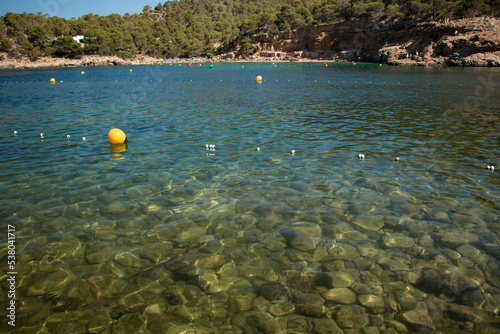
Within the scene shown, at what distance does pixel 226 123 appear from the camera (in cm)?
1534

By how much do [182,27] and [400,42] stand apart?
124 meters

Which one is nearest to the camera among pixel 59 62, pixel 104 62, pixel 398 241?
pixel 398 241

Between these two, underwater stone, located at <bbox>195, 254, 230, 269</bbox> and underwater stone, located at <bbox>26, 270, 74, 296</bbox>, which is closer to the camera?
underwater stone, located at <bbox>26, 270, 74, 296</bbox>

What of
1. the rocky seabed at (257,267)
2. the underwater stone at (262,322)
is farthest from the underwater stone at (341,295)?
the underwater stone at (262,322)

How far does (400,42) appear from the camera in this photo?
2840 inches

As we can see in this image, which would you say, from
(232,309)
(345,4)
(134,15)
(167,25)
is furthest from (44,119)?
(134,15)

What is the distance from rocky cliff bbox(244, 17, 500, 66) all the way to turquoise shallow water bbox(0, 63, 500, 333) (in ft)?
181

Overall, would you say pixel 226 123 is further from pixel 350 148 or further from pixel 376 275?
pixel 376 275

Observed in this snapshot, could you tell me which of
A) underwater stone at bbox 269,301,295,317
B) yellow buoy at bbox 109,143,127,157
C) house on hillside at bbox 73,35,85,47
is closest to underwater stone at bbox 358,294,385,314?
underwater stone at bbox 269,301,295,317

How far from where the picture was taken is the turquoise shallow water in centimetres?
417

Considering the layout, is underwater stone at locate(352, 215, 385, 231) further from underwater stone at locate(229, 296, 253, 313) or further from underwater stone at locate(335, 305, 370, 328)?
underwater stone at locate(229, 296, 253, 313)

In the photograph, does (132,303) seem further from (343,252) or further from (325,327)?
(343,252)

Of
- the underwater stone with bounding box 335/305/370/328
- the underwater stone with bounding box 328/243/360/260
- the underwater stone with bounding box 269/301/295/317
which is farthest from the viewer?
the underwater stone with bounding box 328/243/360/260

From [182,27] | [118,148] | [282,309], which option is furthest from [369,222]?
[182,27]
